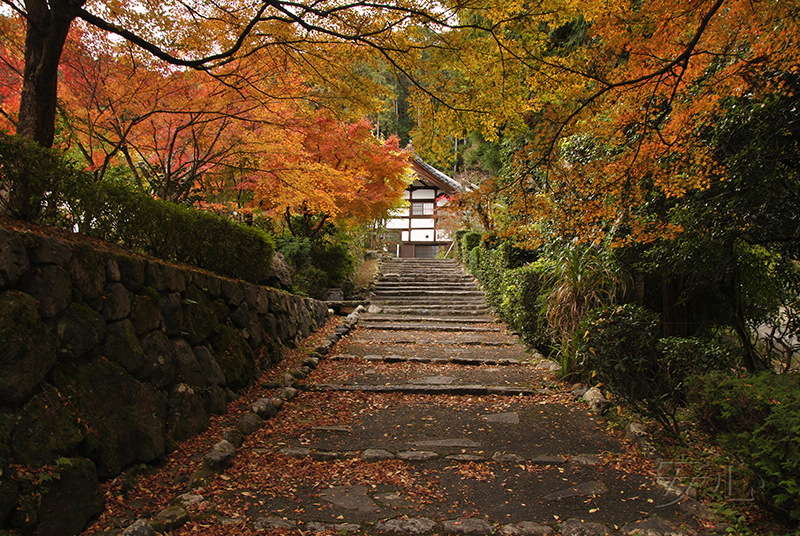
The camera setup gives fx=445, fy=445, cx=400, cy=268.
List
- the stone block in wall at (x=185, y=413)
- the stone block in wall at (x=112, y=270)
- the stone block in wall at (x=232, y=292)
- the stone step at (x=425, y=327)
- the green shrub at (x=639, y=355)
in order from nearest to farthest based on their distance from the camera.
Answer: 1. the stone block in wall at (x=112, y=270)
2. the stone block in wall at (x=185, y=413)
3. the green shrub at (x=639, y=355)
4. the stone block in wall at (x=232, y=292)
5. the stone step at (x=425, y=327)

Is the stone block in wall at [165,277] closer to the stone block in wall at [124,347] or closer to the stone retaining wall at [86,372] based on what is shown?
the stone retaining wall at [86,372]

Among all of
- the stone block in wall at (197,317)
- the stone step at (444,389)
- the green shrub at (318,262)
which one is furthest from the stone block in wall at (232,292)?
the green shrub at (318,262)

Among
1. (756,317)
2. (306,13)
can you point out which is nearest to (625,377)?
(756,317)

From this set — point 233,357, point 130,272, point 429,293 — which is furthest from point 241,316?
point 429,293

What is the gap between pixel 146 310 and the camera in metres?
3.28

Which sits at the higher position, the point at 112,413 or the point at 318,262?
the point at 318,262

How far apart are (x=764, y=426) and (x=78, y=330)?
385 centimetres

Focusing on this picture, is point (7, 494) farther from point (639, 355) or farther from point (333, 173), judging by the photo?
point (333, 173)

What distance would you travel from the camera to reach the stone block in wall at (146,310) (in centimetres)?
316

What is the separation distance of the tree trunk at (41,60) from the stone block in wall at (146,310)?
5.08ft

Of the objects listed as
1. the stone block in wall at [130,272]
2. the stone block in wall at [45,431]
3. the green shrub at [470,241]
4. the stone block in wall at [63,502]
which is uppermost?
the green shrub at [470,241]

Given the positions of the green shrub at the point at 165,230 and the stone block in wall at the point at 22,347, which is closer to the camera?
the stone block in wall at the point at 22,347

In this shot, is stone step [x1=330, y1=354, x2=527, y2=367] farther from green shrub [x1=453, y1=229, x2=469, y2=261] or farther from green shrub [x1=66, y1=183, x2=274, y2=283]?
green shrub [x1=453, y1=229, x2=469, y2=261]

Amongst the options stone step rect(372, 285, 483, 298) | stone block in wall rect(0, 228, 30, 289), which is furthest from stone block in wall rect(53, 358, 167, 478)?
stone step rect(372, 285, 483, 298)
